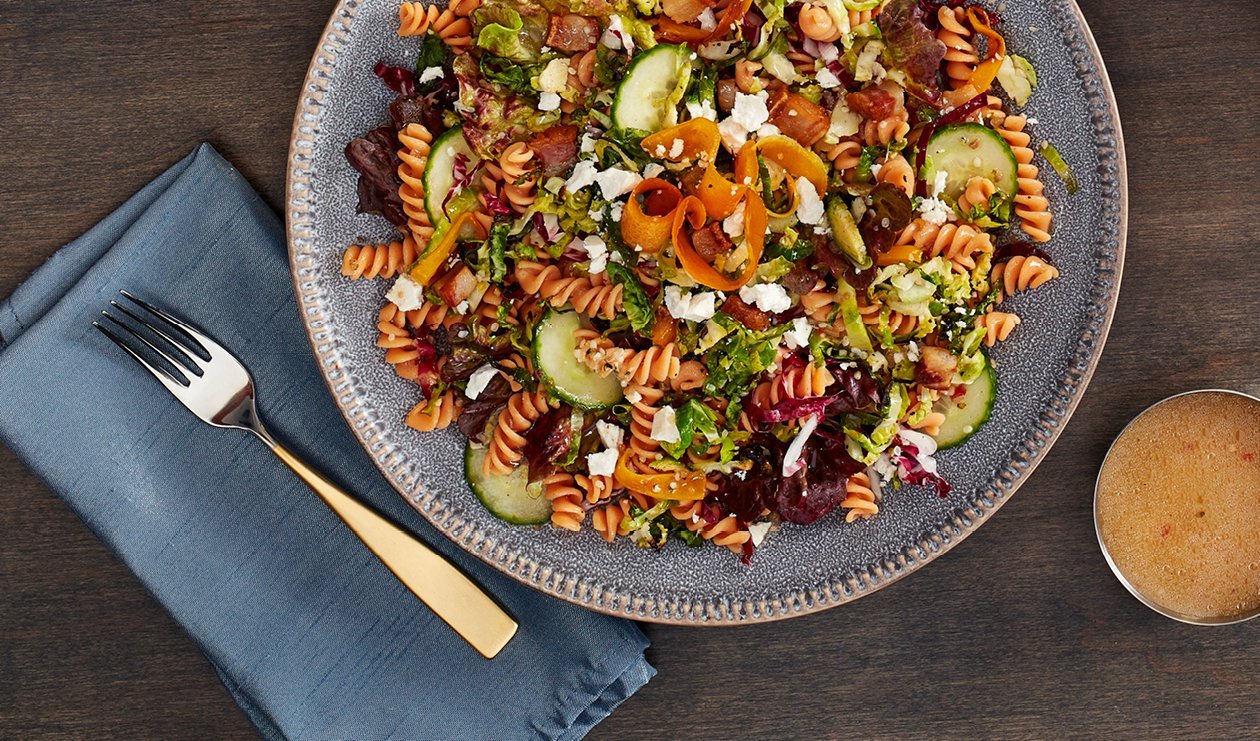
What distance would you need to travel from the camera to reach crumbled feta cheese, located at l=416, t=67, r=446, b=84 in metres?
3.20

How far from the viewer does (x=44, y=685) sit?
393 centimetres

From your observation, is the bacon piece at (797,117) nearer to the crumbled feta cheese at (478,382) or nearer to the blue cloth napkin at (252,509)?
the crumbled feta cheese at (478,382)

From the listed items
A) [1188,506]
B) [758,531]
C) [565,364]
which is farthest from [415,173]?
[1188,506]

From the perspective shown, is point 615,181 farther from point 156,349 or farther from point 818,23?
point 156,349

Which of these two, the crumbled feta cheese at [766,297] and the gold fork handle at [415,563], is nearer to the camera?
the crumbled feta cheese at [766,297]

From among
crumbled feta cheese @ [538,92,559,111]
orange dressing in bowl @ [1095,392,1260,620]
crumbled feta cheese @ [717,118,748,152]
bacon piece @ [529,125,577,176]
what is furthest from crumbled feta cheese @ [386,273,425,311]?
orange dressing in bowl @ [1095,392,1260,620]

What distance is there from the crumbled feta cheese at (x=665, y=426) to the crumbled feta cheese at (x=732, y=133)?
38.5 inches

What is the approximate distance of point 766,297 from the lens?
2.99 m

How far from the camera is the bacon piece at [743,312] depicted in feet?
9.98

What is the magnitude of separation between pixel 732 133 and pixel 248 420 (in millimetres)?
2309

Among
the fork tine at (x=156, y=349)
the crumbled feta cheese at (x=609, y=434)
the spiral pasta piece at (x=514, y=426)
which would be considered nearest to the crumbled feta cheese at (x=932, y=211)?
the crumbled feta cheese at (x=609, y=434)

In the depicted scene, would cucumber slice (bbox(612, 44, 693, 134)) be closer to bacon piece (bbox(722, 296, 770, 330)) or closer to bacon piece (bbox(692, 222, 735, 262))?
bacon piece (bbox(692, 222, 735, 262))

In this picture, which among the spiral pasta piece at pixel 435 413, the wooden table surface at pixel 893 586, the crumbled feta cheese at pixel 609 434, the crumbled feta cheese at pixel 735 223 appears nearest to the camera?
the crumbled feta cheese at pixel 735 223

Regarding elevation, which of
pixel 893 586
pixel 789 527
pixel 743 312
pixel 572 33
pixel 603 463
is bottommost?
pixel 893 586
